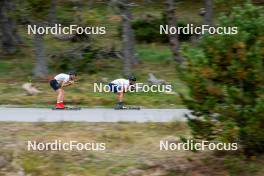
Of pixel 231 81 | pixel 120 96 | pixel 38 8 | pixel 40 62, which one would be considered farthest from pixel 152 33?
pixel 231 81

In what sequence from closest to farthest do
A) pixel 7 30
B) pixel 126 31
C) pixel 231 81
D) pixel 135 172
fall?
pixel 231 81 < pixel 135 172 < pixel 126 31 < pixel 7 30

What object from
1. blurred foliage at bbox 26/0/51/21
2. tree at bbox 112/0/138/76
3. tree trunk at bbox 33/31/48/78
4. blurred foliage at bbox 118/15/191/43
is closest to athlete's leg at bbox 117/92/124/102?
tree at bbox 112/0/138/76

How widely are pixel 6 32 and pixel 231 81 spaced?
15081 mm

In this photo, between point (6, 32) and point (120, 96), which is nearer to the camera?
point (120, 96)

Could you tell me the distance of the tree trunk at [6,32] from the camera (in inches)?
1002

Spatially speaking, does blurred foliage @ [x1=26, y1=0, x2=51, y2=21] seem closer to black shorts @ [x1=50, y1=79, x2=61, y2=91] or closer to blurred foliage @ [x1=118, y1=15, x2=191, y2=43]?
black shorts @ [x1=50, y1=79, x2=61, y2=91]

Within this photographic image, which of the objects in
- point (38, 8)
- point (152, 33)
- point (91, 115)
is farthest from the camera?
point (152, 33)

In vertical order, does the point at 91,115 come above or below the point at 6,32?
below

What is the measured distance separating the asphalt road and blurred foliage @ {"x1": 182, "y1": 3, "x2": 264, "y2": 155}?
342 cm

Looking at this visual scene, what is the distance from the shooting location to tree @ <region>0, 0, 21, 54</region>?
25453 mm

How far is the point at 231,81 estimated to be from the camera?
12.8m

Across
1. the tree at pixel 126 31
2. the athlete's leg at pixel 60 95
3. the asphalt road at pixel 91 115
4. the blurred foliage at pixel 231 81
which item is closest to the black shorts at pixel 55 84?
the athlete's leg at pixel 60 95

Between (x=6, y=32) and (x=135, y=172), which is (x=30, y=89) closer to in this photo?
(x=135, y=172)

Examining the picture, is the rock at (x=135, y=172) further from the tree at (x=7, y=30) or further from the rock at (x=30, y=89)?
the tree at (x=7, y=30)
